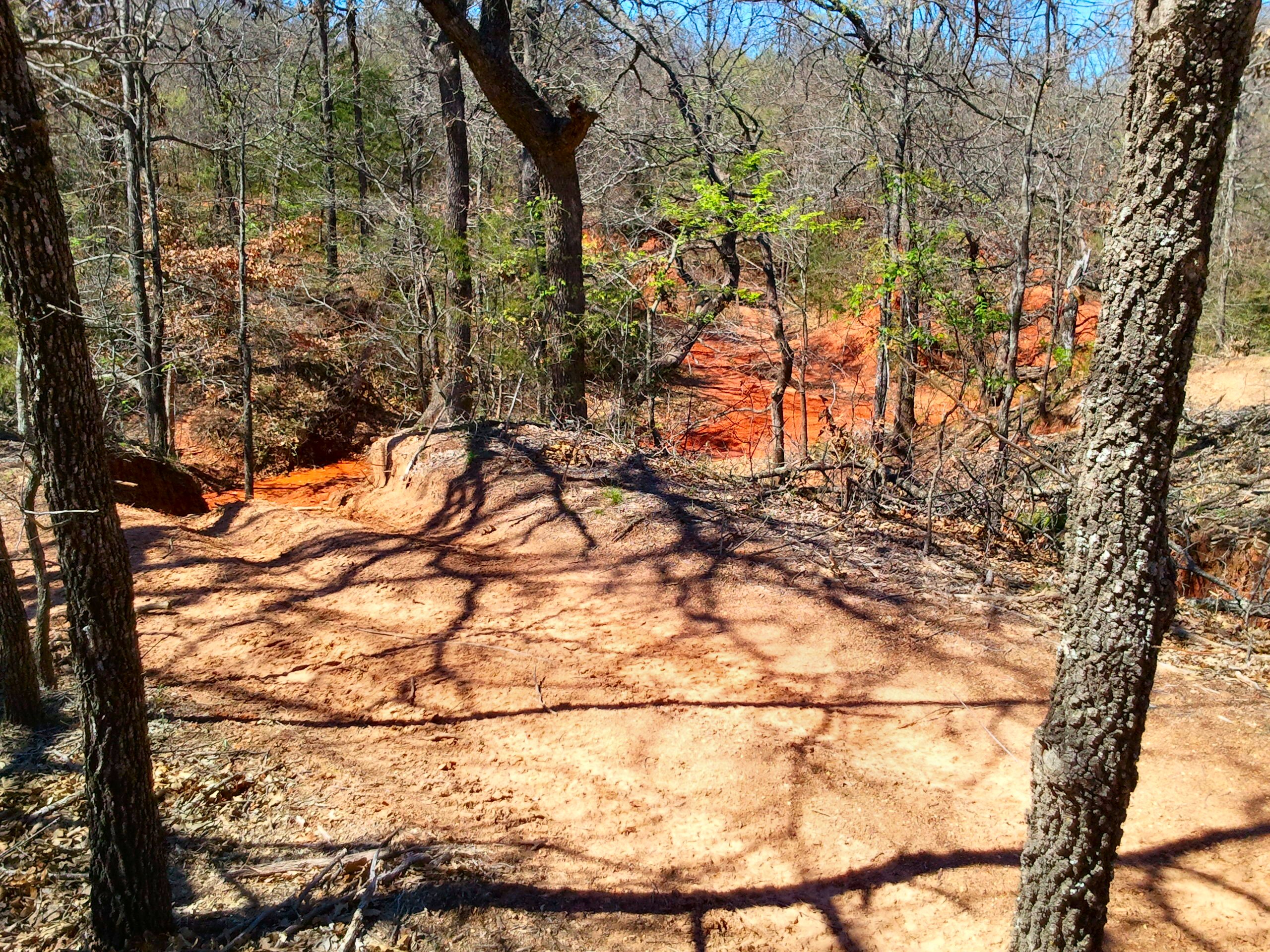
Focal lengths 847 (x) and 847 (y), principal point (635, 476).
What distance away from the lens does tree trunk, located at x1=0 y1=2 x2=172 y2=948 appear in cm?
284

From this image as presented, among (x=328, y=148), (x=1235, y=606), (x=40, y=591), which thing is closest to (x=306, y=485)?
(x=328, y=148)

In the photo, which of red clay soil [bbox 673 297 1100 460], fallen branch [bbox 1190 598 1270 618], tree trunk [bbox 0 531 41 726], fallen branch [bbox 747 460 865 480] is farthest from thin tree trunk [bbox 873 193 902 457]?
tree trunk [bbox 0 531 41 726]

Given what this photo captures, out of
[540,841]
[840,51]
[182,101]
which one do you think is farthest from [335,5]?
[540,841]

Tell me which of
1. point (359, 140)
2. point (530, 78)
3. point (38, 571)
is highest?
point (359, 140)

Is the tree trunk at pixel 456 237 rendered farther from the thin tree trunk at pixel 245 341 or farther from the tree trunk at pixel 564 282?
the thin tree trunk at pixel 245 341

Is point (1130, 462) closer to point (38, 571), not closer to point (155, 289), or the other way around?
point (38, 571)

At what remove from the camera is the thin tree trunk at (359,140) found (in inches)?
567

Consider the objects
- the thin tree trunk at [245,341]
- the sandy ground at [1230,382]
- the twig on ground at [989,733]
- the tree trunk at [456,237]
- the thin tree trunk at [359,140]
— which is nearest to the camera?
the twig on ground at [989,733]

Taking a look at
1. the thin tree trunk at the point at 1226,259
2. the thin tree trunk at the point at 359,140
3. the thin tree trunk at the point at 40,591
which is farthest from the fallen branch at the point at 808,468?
the thin tree trunk at the point at 1226,259

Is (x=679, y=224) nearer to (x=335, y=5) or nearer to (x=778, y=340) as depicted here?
(x=778, y=340)

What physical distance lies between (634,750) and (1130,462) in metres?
3.25

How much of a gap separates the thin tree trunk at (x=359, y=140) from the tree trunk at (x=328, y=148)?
0.46 m

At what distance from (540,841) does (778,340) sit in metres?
7.57

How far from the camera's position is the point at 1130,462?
245cm
